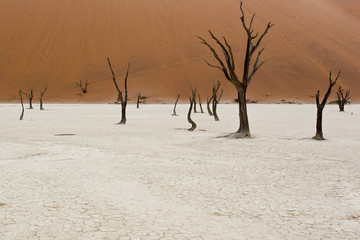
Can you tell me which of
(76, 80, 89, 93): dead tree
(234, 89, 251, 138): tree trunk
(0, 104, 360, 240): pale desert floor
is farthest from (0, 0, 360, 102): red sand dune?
(0, 104, 360, 240): pale desert floor

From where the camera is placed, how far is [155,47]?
4472 centimetres

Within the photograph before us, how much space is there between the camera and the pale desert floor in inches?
130

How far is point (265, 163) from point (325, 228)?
3095mm

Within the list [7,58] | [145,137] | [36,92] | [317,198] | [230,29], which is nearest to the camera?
[317,198]

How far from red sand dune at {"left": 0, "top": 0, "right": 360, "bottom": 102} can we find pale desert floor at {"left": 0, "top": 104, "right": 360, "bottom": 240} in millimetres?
30625

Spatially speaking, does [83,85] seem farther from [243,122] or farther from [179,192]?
[179,192]

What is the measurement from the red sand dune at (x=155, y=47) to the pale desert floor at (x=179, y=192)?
3063 cm

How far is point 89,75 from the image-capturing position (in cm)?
4078

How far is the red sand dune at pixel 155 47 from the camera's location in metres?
39.9

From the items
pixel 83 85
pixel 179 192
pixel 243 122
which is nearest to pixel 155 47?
pixel 83 85

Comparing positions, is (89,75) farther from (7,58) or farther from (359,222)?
(359,222)

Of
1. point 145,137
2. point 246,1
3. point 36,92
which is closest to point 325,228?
point 145,137

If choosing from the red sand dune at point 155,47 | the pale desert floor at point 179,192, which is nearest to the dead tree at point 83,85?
the red sand dune at point 155,47

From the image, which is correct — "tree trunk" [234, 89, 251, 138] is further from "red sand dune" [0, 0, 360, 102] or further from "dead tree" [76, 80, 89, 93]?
"dead tree" [76, 80, 89, 93]
